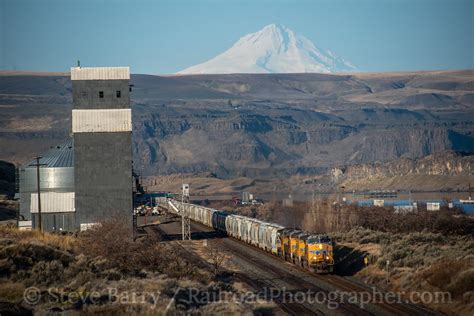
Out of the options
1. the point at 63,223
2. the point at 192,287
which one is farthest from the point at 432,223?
the point at 192,287

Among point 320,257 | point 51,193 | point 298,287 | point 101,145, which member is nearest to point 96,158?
point 101,145

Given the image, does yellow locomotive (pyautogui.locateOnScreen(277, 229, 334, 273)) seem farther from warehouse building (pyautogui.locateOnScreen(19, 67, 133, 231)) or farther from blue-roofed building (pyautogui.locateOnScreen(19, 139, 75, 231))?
blue-roofed building (pyautogui.locateOnScreen(19, 139, 75, 231))

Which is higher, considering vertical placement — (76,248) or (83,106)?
(83,106)

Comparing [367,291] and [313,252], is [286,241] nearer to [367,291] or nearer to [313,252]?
[313,252]

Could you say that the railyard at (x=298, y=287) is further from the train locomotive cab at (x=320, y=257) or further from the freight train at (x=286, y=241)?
the freight train at (x=286, y=241)

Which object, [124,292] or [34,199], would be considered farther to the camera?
[34,199]

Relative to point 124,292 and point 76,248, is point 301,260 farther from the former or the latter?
point 124,292

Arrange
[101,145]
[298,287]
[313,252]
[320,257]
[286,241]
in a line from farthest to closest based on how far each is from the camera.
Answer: [101,145] < [286,241] < [313,252] < [320,257] < [298,287]
